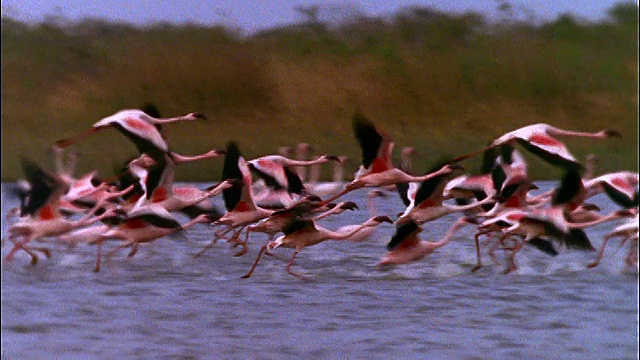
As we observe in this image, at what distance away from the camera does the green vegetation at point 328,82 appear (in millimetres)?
9375

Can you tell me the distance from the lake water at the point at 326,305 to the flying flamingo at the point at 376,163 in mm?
747

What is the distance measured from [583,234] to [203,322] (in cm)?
226

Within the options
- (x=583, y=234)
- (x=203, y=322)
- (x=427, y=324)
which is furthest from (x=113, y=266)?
(x=583, y=234)

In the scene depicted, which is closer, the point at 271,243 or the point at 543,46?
the point at 271,243

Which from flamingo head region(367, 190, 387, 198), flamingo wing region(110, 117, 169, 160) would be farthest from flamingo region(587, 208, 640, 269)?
flamingo wing region(110, 117, 169, 160)

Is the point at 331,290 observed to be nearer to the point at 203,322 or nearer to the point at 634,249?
the point at 203,322

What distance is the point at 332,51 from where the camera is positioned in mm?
10250

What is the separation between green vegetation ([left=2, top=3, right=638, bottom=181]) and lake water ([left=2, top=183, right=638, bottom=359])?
1262 millimetres

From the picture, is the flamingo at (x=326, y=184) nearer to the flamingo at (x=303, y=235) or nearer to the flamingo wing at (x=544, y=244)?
the flamingo at (x=303, y=235)

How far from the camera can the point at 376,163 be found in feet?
18.7

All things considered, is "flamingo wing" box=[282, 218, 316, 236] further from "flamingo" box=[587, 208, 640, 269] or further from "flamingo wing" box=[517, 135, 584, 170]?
"flamingo" box=[587, 208, 640, 269]

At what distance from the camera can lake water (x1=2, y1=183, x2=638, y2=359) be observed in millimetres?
5488

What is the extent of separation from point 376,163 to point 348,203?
1.65ft

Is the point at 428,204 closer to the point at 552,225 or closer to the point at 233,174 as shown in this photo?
the point at 552,225
